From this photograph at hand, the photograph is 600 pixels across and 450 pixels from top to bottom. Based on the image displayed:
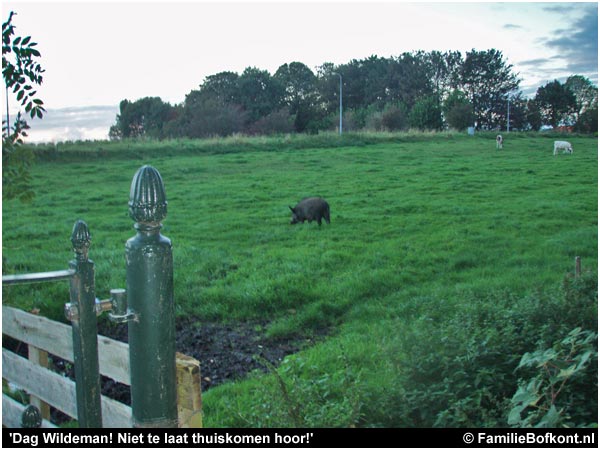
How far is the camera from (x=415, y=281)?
13.2ft

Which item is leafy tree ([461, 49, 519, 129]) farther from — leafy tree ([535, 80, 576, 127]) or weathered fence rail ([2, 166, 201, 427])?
weathered fence rail ([2, 166, 201, 427])

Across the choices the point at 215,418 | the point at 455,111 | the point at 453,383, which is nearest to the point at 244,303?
the point at 215,418

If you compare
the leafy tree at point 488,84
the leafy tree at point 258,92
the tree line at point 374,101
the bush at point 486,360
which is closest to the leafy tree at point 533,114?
the tree line at point 374,101

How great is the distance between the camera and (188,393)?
1.35 m

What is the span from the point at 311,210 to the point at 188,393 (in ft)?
14.6

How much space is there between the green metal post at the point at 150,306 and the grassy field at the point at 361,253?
582 mm

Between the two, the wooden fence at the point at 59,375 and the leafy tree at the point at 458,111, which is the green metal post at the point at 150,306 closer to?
the wooden fence at the point at 59,375

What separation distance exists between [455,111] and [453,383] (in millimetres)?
3777

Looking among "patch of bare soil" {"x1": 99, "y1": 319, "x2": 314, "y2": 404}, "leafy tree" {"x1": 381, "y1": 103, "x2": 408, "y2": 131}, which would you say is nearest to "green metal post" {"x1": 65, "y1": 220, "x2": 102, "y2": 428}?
"patch of bare soil" {"x1": 99, "y1": 319, "x2": 314, "y2": 404}

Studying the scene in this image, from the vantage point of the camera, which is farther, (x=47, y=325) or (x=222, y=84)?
(x=222, y=84)

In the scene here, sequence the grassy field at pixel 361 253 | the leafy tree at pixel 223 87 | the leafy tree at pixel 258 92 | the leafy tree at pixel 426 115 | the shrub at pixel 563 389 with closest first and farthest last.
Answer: the shrub at pixel 563 389
the grassy field at pixel 361 253
the leafy tree at pixel 223 87
the leafy tree at pixel 258 92
the leafy tree at pixel 426 115

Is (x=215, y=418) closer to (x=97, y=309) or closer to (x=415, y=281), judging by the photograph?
(x=97, y=309)

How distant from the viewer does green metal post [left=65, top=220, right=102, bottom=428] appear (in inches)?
56.0

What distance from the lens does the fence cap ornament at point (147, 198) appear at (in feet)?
3.87
